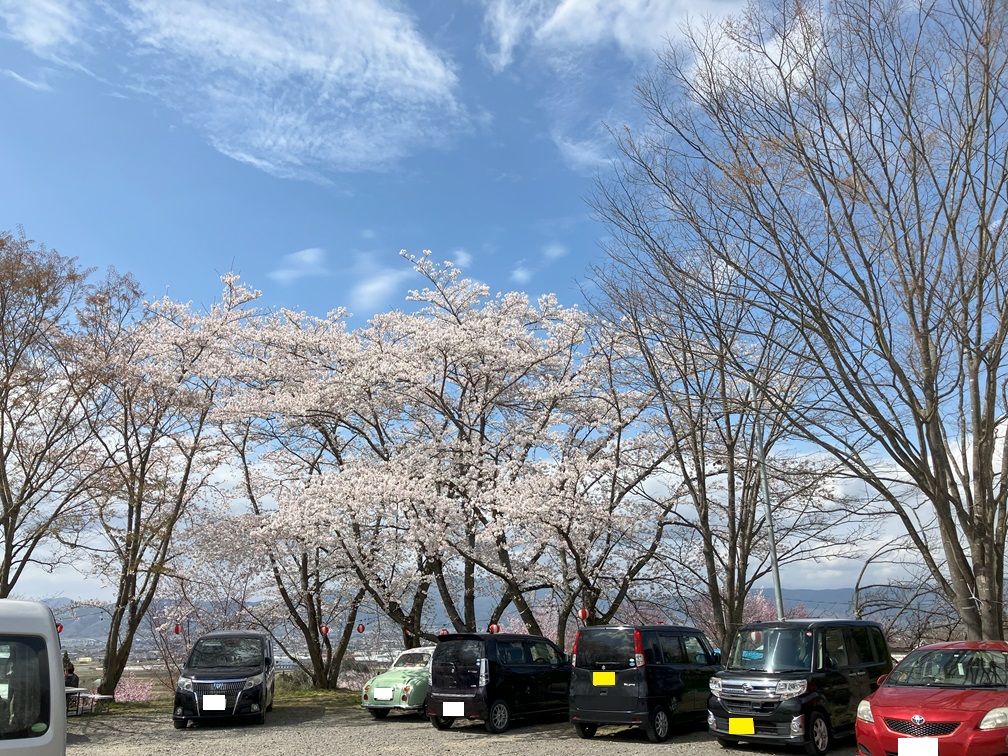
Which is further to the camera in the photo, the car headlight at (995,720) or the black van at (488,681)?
the black van at (488,681)

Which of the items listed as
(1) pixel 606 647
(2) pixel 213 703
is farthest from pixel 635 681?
(2) pixel 213 703

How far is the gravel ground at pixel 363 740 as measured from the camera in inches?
404

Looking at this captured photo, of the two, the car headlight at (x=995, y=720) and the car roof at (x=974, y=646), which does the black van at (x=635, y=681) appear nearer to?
the car roof at (x=974, y=646)

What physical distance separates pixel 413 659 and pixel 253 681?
9.23 ft

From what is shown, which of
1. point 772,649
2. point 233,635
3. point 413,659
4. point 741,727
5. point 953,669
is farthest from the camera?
point 413,659

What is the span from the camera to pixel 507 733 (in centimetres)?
1212

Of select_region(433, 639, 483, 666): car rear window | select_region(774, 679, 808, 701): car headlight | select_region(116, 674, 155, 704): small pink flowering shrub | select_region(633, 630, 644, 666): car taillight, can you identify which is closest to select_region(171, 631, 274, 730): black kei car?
select_region(433, 639, 483, 666): car rear window

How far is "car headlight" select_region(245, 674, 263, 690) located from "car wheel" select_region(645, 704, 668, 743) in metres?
6.80

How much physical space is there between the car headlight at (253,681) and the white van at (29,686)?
31.2ft

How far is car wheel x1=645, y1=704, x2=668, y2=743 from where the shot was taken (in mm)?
10547

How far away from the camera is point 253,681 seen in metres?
13.7

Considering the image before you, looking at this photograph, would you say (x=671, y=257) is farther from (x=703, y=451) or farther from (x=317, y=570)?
(x=317, y=570)

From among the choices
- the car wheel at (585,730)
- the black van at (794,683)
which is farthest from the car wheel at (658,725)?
the car wheel at (585,730)

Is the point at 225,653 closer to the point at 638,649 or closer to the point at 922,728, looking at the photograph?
the point at 638,649
